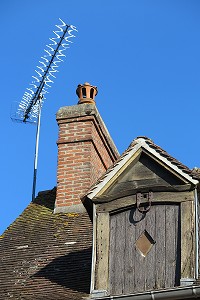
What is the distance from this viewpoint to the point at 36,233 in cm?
1406

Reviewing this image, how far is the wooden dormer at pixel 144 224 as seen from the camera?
37.1 ft

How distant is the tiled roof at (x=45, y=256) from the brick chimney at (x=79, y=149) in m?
0.43

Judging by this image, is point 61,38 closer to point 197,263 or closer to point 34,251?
point 34,251

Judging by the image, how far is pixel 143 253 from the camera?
11.5m

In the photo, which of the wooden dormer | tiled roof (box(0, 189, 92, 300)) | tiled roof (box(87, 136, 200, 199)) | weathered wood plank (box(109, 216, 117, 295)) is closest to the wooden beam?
the wooden dormer

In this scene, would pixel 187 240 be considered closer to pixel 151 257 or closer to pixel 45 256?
pixel 151 257

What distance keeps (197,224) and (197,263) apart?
2.13 ft

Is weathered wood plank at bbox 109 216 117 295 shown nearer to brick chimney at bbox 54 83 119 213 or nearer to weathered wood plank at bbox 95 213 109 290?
weathered wood plank at bbox 95 213 109 290

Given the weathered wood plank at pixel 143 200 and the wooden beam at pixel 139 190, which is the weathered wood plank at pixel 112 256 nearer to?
the weathered wood plank at pixel 143 200

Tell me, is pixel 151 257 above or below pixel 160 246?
below

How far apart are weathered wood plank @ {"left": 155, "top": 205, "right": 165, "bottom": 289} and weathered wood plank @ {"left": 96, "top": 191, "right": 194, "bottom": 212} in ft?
0.43

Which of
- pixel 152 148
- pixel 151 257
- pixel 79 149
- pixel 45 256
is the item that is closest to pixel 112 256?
pixel 151 257

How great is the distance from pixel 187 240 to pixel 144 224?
2.22ft

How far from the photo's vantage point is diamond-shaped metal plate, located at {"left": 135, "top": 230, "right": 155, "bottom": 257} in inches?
455
